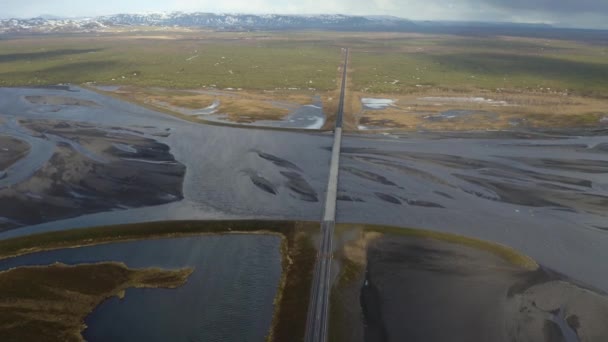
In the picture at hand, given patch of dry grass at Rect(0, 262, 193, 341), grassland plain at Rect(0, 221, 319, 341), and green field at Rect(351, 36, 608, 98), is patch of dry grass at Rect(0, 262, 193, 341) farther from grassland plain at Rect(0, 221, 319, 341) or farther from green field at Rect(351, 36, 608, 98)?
green field at Rect(351, 36, 608, 98)

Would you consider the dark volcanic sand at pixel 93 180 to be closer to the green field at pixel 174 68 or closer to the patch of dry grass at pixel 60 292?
the patch of dry grass at pixel 60 292

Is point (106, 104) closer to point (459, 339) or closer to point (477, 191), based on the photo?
point (477, 191)

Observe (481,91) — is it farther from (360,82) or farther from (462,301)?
(462,301)

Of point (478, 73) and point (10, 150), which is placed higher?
point (478, 73)

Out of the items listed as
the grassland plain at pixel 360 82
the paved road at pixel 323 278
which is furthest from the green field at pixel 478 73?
the paved road at pixel 323 278

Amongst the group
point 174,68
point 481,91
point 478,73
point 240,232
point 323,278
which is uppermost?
point 478,73

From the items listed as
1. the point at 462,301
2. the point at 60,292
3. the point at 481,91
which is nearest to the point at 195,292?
the point at 60,292
